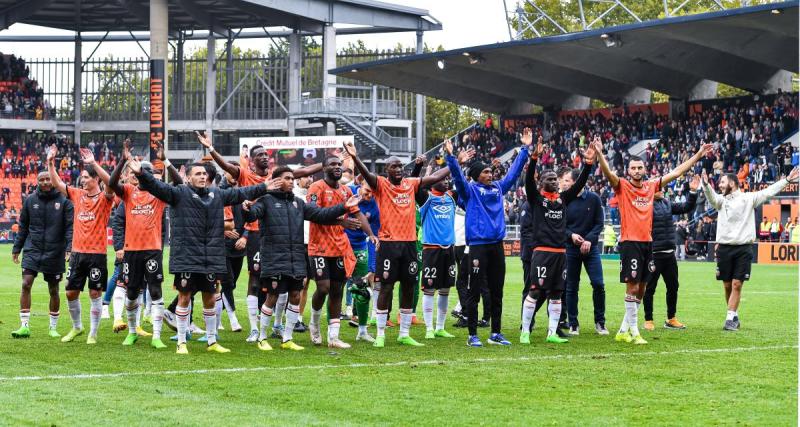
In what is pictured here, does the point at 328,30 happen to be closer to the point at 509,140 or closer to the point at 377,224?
the point at 509,140

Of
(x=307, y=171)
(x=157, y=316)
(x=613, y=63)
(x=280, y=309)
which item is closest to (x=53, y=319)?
(x=157, y=316)

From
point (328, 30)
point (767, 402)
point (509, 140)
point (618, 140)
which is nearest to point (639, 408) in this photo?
point (767, 402)

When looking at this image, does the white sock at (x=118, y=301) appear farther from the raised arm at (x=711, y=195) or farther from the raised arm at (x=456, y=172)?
the raised arm at (x=711, y=195)

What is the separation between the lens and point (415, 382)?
11.0m

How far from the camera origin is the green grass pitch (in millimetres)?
9289

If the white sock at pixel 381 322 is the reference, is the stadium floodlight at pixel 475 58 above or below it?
above

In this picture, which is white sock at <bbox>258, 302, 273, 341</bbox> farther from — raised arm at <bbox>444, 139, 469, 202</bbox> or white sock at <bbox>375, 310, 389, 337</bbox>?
raised arm at <bbox>444, 139, 469, 202</bbox>

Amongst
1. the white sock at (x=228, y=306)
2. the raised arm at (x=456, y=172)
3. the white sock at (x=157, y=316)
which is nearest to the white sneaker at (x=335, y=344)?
the white sock at (x=157, y=316)

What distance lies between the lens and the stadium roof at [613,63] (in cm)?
4341

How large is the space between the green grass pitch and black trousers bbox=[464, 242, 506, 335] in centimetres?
47

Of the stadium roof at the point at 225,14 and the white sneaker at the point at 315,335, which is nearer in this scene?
the white sneaker at the point at 315,335

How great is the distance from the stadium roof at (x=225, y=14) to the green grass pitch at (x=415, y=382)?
49241mm

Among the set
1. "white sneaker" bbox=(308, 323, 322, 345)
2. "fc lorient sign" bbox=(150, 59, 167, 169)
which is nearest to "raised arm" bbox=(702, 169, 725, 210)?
"white sneaker" bbox=(308, 323, 322, 345)

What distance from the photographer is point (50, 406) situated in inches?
379
